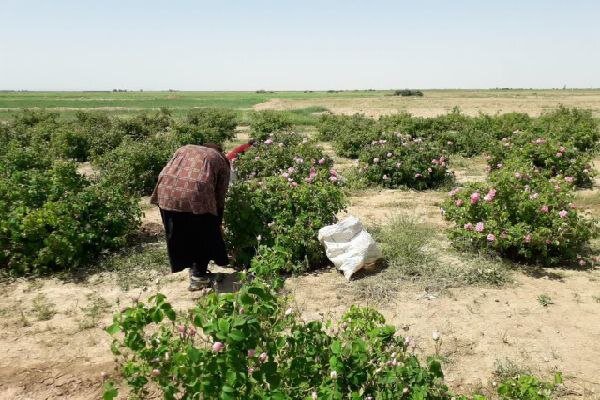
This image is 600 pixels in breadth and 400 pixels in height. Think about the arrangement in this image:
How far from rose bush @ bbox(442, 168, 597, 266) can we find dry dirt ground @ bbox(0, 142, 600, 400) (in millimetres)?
316

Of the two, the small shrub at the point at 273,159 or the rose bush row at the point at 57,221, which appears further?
the small shrub at the point at 273,159

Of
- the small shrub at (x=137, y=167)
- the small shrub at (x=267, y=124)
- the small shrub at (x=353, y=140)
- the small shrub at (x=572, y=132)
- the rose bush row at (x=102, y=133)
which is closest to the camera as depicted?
the small shrub at (x=137, y=167)

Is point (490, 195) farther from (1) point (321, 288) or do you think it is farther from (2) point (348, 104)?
(2) point (348, 104)

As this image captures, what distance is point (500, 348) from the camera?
3.61 metres

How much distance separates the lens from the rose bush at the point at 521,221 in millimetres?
5051

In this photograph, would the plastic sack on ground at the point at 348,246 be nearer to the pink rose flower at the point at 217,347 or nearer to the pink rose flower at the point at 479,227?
the pink rose flower at the point at 479,227

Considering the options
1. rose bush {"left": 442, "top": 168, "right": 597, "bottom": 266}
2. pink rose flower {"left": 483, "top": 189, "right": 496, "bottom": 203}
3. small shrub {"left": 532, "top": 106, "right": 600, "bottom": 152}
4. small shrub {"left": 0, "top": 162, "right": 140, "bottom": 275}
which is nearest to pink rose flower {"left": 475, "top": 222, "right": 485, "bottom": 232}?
rose bush {"left": 442, "top": 168, "right": 597, "bottom": 266}

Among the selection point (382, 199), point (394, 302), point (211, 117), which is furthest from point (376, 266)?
point (211, 117)

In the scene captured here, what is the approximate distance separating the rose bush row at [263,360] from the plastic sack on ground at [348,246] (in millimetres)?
2356

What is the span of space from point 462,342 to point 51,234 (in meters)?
4.27

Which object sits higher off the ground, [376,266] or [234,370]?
[234,370]

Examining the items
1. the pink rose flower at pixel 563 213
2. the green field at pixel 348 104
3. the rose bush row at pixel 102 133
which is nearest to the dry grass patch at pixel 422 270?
the pink rose flower at pixel 563 213

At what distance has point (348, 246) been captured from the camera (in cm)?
503

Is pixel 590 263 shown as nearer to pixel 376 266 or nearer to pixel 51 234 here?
pixel 376 266
